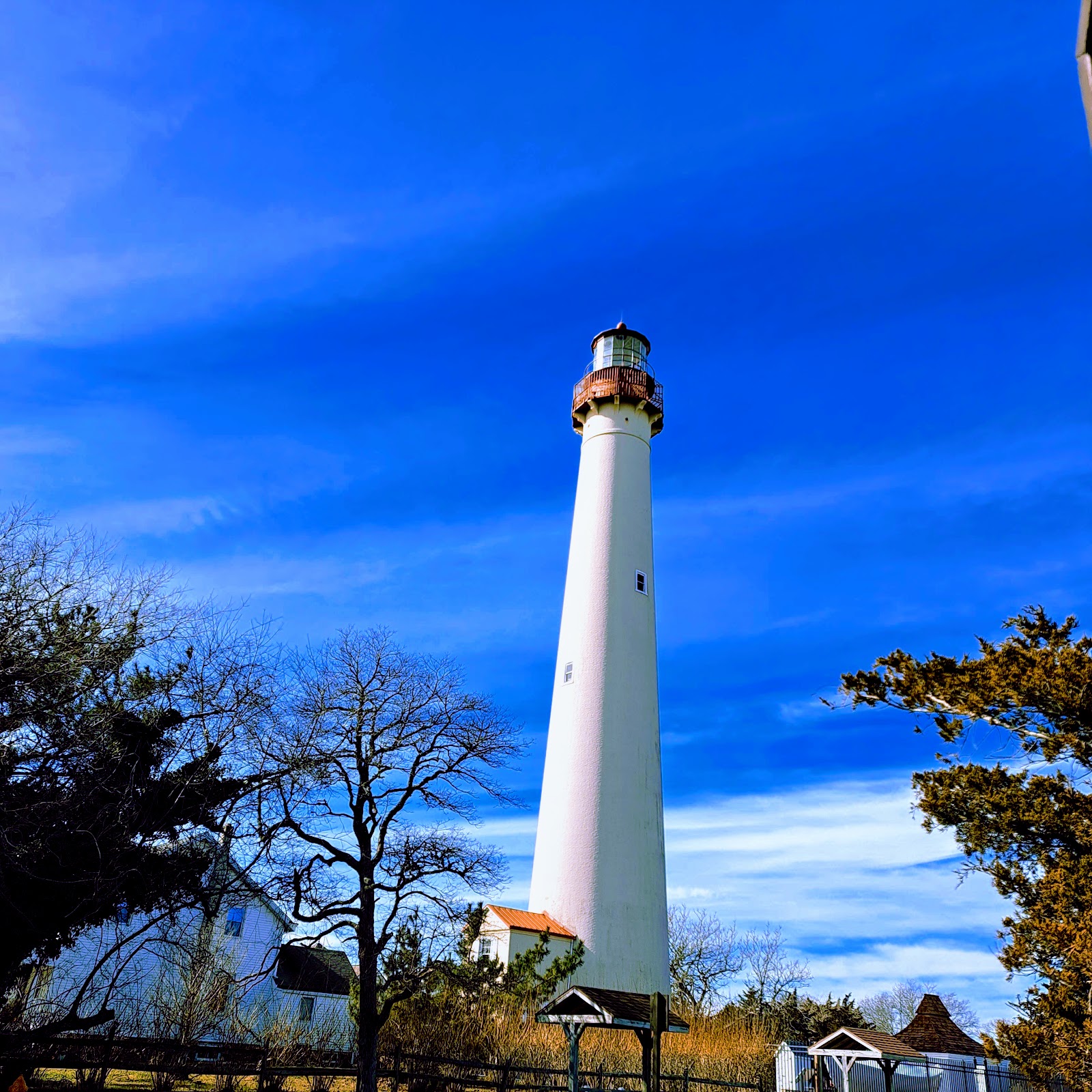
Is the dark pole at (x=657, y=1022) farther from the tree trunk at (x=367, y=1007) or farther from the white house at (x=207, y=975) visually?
the white house at (x=207, y=975)

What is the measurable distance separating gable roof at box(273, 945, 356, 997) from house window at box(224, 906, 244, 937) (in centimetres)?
166

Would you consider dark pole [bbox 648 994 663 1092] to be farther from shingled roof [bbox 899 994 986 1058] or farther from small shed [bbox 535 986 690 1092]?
shingled roof [bbox 899 994 986 1058]

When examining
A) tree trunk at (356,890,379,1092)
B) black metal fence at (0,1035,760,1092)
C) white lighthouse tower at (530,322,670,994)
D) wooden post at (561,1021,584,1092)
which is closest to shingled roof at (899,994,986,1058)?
white lighthouse tower at (530,322,670,994)

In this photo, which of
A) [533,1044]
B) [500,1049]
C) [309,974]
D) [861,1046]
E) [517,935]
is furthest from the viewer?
[309,974]

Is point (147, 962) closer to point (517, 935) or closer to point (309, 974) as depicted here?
point (309, 974)

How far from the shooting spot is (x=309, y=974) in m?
31.5

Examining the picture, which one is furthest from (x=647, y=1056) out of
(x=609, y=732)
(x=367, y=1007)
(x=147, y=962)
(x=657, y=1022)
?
(x=147, y=962)

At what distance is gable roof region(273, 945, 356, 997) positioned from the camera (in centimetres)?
3053

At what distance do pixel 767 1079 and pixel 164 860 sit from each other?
15.3m

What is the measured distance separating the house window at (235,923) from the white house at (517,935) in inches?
430

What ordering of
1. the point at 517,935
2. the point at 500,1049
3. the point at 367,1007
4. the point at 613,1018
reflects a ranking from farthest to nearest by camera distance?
1. the point at 517,935
2. the point at 500,1049
3. the point at 367,1007
4. the point at 613,1018

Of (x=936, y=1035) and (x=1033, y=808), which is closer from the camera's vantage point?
(x=1033, y=808)

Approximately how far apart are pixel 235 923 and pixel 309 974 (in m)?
3.64

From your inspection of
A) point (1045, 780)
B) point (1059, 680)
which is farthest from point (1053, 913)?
point (1059, 680)
